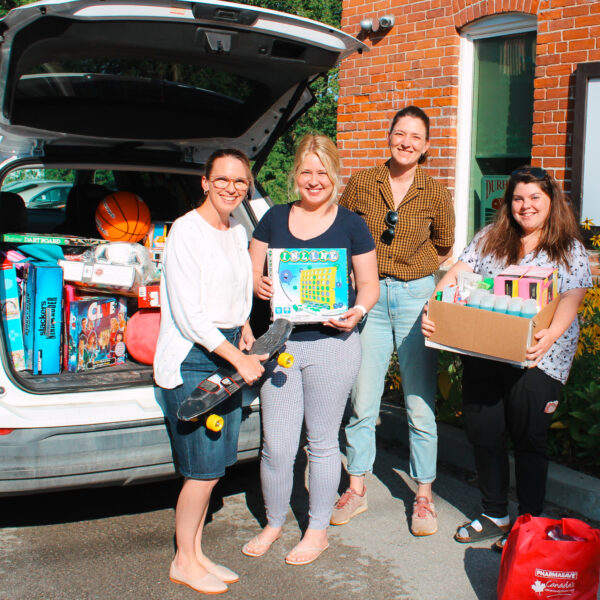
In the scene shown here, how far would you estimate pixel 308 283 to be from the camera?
327 centimetres

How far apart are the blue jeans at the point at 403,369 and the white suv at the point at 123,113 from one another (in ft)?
1.88

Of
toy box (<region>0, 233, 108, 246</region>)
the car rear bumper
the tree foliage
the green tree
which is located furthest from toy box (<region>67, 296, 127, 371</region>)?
the green tree

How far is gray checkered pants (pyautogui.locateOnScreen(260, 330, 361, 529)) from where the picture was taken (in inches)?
131

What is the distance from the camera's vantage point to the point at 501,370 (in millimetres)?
3377

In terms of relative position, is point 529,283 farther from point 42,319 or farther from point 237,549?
point 42,319

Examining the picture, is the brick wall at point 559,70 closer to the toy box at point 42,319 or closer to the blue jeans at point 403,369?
the blue jeans at point 403,369

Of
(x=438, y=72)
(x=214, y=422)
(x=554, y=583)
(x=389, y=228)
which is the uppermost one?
(x=438, y=72)

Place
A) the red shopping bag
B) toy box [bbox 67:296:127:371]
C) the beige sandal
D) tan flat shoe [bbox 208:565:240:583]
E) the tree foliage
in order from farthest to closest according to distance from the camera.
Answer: the tree foliage → toy box [bbox 67:296:127:371] → the beige sandal → tan flat shoe [bbox 208:565:240:583] → the red shopping bag

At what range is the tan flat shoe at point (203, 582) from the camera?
3.16 metres

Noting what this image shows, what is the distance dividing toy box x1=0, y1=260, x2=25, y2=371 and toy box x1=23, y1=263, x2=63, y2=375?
0.06 meters

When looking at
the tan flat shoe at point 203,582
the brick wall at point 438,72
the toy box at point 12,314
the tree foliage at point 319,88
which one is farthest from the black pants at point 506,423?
the tree foliage at point 319,88

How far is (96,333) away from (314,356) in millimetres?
1277

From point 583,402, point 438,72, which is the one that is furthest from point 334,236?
point 438,72

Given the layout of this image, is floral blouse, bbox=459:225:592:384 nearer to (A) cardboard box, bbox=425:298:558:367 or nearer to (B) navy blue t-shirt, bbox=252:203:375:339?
(A) cardboard box, bbox=425:298:558:367
